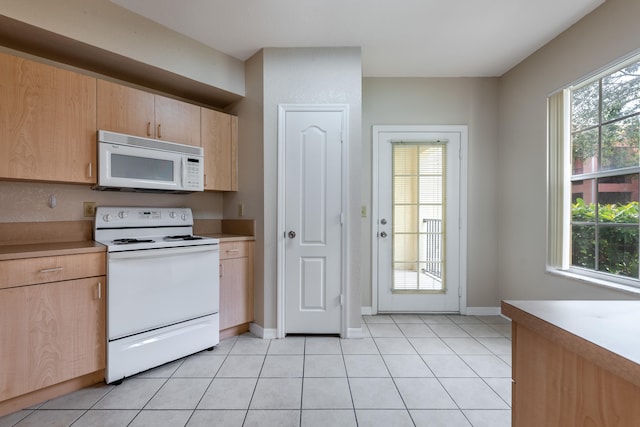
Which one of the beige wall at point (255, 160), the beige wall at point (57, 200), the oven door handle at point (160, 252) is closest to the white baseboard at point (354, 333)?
the beige wall at point (255, 160)

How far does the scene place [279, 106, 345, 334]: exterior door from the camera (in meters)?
2.55

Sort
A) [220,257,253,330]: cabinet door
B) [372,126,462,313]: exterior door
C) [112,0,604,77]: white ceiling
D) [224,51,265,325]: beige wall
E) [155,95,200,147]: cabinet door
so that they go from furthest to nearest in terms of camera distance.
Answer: [372,126,462,313]: exterior door
[224,51,265,325]: beige wall
[220,257,253,330]: cabinet door
[155,95,200,147]: cabinet door
[112,0,604,77]: white ceiling

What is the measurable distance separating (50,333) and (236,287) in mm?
1217

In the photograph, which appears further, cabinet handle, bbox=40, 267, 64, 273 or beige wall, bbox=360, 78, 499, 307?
beige wall, bbox=360, 78, 499, 307

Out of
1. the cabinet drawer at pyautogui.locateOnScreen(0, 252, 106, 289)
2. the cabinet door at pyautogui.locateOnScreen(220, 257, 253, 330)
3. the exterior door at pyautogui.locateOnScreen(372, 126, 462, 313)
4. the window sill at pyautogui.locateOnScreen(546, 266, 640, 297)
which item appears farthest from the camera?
the exterior door at pyautogui.locateOnScreen(372, 126, 462, 313)

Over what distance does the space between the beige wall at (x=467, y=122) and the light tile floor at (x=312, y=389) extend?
0.95 metres

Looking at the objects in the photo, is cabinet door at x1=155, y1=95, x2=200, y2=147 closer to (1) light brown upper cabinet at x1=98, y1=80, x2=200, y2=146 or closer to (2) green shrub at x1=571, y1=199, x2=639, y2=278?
(1) light brown upper cabinet at x1=98, y1=80, x2=200, y2=146

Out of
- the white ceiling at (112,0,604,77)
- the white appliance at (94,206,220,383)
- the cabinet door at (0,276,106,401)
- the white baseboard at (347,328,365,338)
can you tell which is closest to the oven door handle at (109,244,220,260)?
the white appliance at (94,206,220,383)

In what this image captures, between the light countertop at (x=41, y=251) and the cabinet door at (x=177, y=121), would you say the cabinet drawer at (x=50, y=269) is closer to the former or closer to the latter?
the light countertop at (x=41, y=251)

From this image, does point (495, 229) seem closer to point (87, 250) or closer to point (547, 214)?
point (547, 214)

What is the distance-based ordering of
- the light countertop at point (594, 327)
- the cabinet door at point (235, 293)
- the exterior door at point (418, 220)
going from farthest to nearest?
the exterior door at point (418, 220)
the cabinet door at point (235, 293)
the light countertop at point (594, 327)

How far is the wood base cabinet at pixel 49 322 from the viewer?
1.52 m

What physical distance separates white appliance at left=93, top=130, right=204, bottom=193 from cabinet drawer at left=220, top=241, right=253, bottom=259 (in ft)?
1.84

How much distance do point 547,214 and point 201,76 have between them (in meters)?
3.29
